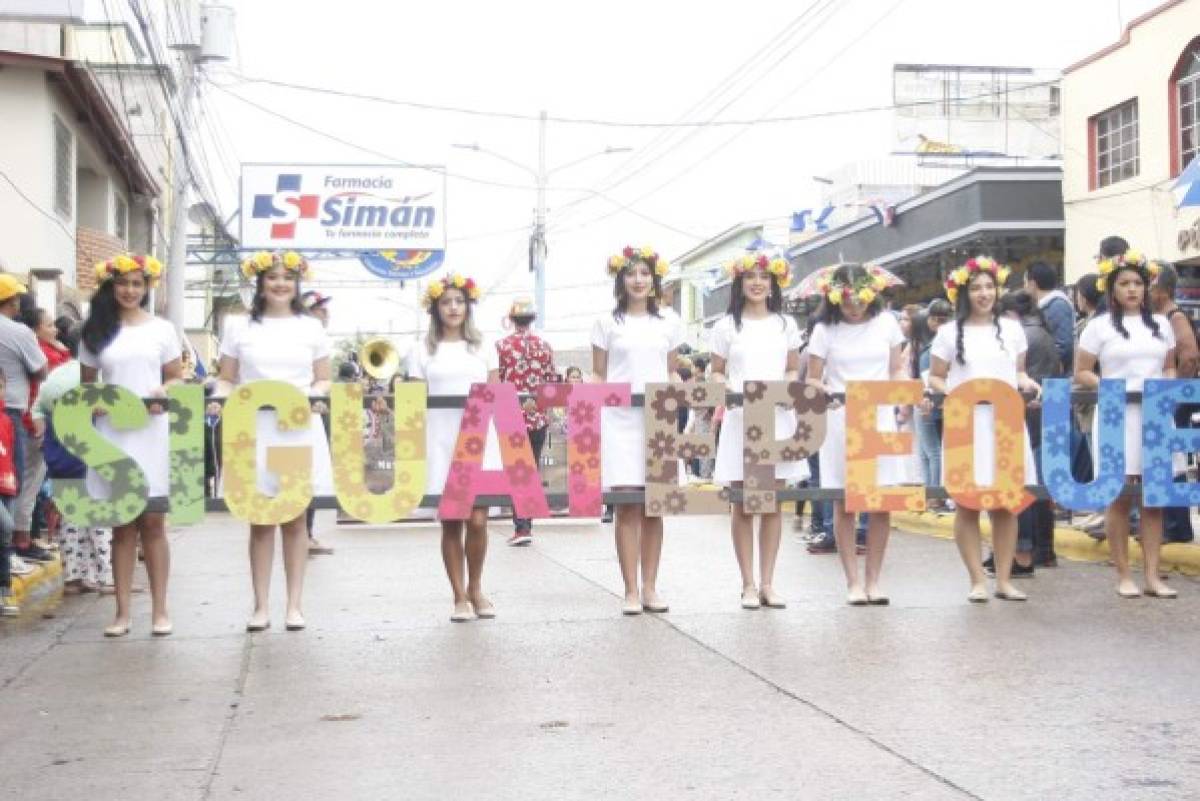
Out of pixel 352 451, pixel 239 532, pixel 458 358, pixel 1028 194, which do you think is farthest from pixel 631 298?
pixel 1028 194

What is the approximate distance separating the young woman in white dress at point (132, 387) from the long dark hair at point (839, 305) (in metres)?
3.65

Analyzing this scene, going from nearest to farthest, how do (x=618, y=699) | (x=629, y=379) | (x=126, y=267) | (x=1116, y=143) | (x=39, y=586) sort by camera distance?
(x=618, y=699) → (x=126, y=267) → (x=629, y=379) → (x=39, y=586) → (x=1116, y=143)

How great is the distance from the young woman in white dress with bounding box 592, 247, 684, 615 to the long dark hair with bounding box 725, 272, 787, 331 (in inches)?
14.3

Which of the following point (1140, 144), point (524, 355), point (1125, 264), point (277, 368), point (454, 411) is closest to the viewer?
point (277, 368)

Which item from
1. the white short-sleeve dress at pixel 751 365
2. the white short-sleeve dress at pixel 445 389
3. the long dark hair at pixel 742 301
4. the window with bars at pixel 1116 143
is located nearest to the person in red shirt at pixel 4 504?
the white short-sleeve dress at pixel 445 389

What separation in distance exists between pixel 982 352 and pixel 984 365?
75 mm

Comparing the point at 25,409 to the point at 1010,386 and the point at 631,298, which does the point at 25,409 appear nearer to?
the point at 631,298

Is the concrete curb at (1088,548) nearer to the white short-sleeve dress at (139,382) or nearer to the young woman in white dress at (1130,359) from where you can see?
the young woman in white dress at (1130,359)

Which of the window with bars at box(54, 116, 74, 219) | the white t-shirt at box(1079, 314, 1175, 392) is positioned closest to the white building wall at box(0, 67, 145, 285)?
the window with bars at box(54, 116, 74, 219)

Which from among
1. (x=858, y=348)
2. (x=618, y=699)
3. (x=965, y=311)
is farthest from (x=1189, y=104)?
→ (x=618, y=699)

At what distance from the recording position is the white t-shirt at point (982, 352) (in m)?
9.11

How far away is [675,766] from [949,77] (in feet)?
144

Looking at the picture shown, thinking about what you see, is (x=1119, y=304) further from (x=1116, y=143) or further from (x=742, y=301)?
(x=1116, y=143)

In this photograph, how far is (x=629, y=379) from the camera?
8.95 metres
